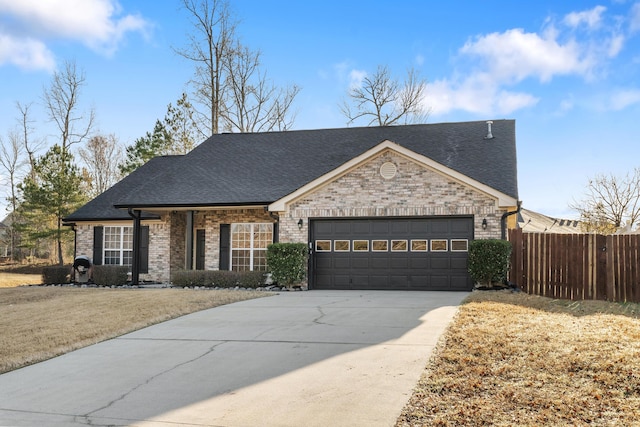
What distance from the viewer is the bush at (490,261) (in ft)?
53.7

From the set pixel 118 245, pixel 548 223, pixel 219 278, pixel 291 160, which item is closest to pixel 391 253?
pixel 219 278

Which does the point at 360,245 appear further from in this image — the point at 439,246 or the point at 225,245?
the point at 225,245

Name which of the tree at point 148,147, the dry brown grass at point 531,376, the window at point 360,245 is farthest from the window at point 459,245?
the tree at point 148,147

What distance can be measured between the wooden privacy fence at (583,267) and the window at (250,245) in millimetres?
8935

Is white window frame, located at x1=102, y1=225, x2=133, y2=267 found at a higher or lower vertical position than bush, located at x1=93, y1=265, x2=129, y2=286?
higher

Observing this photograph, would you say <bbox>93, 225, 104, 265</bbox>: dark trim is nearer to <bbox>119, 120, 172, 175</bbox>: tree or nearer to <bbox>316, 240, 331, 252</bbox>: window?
<bbox>316, 240, 331, 252</bbox>: window

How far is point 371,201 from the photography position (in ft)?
59.5

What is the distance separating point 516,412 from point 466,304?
691cm

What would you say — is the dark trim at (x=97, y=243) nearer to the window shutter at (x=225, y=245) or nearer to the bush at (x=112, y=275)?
the bush at (x=112, y=275)

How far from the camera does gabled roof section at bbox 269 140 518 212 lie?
16984 millimetres

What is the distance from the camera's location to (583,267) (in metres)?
15.1

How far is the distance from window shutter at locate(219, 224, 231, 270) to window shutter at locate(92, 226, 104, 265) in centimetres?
555

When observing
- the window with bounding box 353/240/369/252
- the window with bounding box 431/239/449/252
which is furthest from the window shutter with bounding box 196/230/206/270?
the window with bounding box 431/239/449/252

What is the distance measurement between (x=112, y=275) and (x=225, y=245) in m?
4.24
